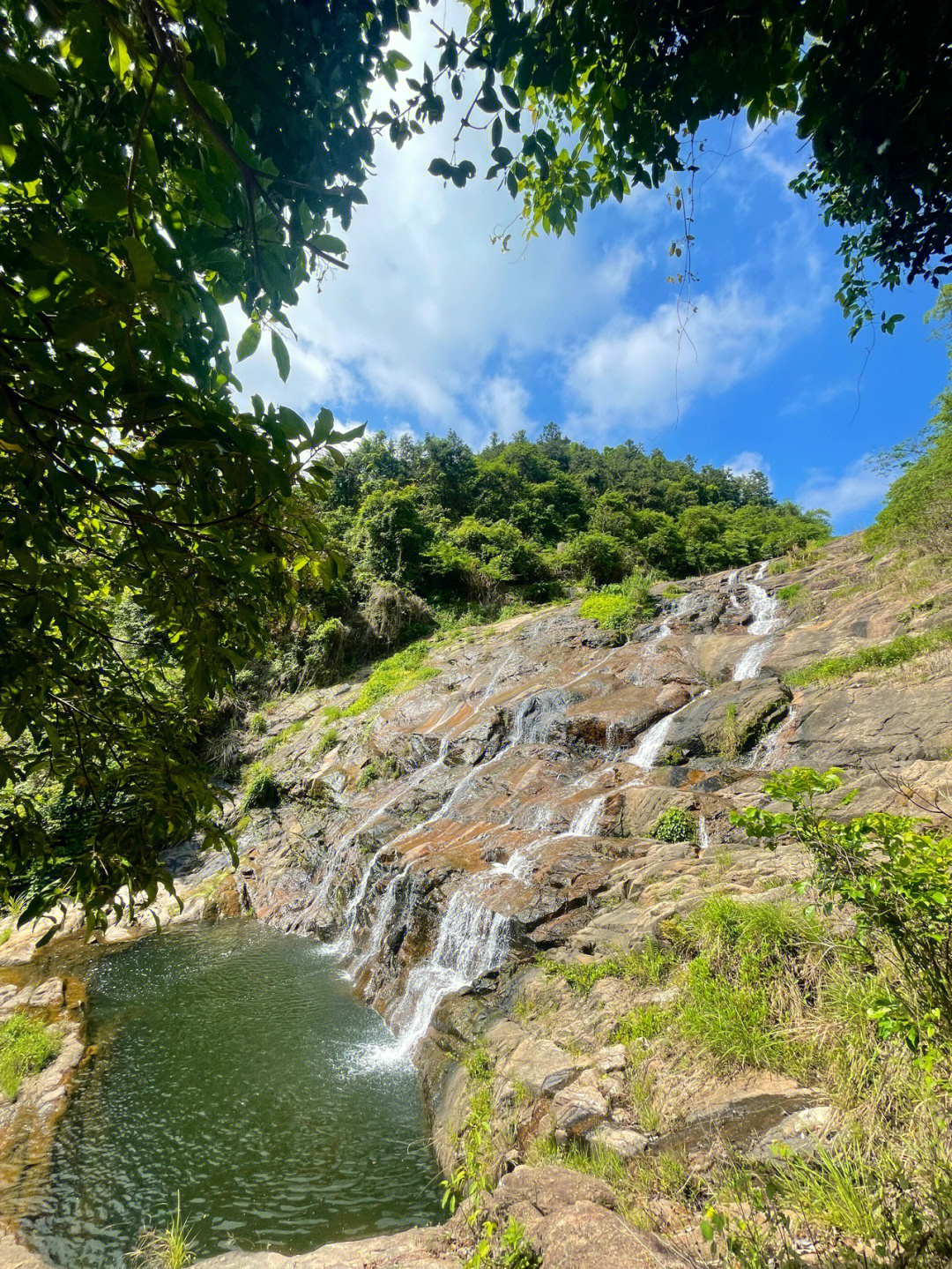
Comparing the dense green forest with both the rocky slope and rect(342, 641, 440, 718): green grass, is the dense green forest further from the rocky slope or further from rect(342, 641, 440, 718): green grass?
the rocky slope

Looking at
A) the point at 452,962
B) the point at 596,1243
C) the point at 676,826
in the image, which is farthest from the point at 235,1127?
the point at 676,826

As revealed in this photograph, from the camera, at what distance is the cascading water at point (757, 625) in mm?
11859

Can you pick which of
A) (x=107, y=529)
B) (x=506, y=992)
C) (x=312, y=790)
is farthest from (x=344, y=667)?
(x=107, y=529)

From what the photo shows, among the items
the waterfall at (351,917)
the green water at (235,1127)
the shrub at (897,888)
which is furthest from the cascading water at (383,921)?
the shrub at (897,888)

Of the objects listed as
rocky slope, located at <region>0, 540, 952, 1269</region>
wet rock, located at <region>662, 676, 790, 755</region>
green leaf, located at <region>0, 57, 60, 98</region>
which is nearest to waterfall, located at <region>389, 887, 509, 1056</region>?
rocky slope, located at <region>0, 540, 952, 1269</region>

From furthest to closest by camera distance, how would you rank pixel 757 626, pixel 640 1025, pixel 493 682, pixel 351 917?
1. pixel 493 682
2. pixel 757 626
3. pixel 351 917
4. pixel 640 1025

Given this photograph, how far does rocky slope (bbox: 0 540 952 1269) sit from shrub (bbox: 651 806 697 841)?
16 cm

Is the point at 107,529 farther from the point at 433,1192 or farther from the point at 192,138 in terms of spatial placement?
the point at 433,1192

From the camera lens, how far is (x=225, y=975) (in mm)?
8914

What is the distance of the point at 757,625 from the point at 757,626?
66mm

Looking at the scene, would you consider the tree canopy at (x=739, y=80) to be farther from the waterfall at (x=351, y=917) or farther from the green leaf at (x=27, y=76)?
the waterfall at (x=351, y=917)

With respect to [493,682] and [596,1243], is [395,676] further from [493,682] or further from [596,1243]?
[596,1243]

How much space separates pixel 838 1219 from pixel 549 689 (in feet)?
37.3

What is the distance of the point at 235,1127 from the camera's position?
17.6ft
